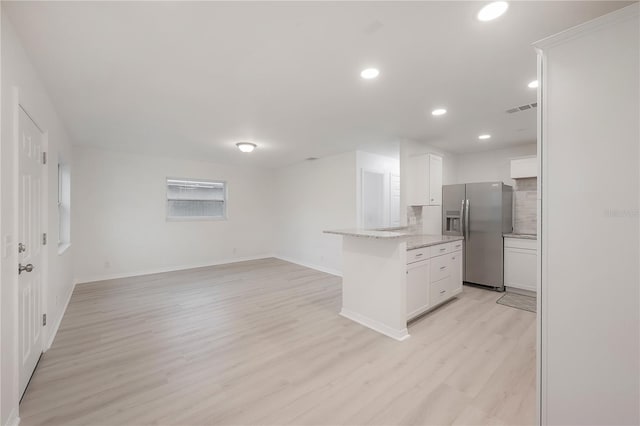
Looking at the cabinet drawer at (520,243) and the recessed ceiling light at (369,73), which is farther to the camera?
the cabinet drawer at (520,243)

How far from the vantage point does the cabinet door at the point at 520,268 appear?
4074 mm

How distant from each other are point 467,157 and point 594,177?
4647 millimetres

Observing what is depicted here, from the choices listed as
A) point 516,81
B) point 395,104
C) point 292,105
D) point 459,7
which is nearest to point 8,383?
point 292,105

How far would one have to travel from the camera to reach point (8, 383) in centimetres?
160

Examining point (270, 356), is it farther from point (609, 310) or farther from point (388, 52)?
point (388, 52)

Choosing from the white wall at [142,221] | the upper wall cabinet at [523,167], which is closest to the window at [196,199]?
the white wall at [142,221]

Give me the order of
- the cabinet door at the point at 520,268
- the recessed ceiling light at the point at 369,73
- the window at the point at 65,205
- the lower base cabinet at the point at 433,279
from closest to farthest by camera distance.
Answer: the recessed ceiling light at the point at 369,73, the lower base cabinet at the point at 433,279, the cabinet door at the point at 520,268, the window at the point at 65,205

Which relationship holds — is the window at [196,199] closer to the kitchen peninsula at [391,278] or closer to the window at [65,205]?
the window at [65,205]

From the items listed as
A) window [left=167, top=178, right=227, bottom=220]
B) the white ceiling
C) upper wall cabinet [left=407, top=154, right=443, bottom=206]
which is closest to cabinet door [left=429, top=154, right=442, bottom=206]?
upper wall cabinet [left=407, top=154, right=443, bottom=206]

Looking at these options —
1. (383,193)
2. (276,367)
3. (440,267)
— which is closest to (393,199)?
(383,193)

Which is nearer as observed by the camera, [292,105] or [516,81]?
[516,81]

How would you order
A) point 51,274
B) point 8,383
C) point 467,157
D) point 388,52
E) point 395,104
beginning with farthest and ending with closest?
point 467,157 < point 395,104 < point 51,274 < point 388,52 < point 8,383

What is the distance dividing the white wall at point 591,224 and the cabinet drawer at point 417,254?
61.8 inches

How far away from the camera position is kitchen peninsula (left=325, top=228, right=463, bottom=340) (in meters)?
2.81
